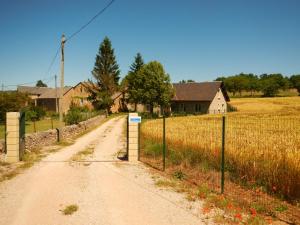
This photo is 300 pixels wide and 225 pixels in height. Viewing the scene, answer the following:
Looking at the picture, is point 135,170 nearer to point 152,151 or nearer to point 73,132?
point 152,151

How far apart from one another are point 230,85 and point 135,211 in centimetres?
13798

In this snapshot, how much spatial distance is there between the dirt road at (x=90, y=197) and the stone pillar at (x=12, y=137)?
151 centimetres

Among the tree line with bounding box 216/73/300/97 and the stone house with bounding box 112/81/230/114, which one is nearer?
the stone house with bounding box 112/81/230/114

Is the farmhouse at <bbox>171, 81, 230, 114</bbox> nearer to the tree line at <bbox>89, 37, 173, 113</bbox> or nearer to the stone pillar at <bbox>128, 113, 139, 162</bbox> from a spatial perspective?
the tree line at <bbox>89, 37, 173, 113</bbox>

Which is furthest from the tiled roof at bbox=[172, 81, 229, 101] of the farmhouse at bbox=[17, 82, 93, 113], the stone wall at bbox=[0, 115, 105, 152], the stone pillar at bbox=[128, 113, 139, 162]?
the stone pillar at bbox=[128, 113, 139, 162]

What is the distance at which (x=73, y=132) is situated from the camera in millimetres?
24547

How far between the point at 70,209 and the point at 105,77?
52938 mm

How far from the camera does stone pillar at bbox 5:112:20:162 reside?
42.9 ft

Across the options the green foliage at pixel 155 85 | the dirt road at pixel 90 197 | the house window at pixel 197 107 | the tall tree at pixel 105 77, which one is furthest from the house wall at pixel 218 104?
the dirt road at pixel 90 197

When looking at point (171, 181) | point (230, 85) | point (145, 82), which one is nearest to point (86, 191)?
point (171, 181)

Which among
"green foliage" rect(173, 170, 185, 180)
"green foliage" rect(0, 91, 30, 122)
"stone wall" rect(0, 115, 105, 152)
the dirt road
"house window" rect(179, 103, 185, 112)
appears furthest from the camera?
"house window" rect(179, 103, 185, 112)

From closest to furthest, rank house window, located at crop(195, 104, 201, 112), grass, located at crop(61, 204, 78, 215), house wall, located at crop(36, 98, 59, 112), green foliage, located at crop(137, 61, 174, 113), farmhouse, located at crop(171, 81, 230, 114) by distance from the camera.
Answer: grass, located at crop(61, 204, 78, 215) → green foliage, located at crop(137, 61, 174, 113) → farmhouse, located at crop(171, 81, 230, 114) → house window, located at crop(195, 104, 201, 112) → house wall, located at crop(36, 98, 59, 112)

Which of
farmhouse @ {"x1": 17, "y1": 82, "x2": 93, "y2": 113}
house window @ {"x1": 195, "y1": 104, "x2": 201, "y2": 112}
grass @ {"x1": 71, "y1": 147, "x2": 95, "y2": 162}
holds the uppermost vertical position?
farmhouse @ {"x1": 17, "y1": 82, "x2": 93, "y2": 113}

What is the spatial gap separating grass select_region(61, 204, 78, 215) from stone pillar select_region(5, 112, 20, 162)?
272 inches
